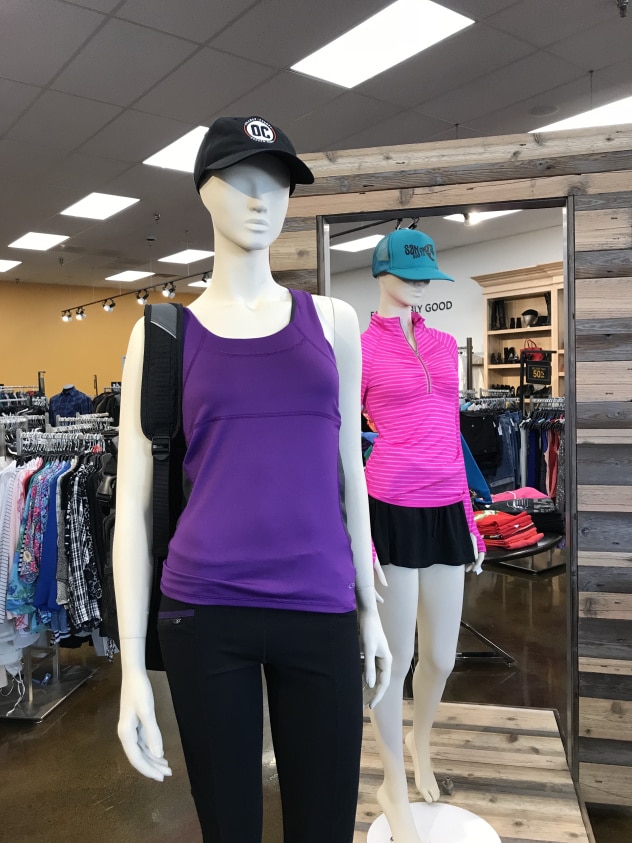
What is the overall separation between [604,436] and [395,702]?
3.41 feet

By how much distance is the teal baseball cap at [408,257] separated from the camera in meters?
1.84

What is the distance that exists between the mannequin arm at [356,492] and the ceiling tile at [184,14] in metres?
2.84

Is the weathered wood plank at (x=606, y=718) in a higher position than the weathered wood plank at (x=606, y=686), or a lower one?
lower

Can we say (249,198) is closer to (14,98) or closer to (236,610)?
(236,610)

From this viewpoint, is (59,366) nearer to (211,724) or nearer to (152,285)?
(152,285)

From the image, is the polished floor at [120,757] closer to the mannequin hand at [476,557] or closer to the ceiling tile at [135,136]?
the mannequin hand at [476,557]

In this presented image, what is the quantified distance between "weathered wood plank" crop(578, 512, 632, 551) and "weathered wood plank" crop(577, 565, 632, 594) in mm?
72

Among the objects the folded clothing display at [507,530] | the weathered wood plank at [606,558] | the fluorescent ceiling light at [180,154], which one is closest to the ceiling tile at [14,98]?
the fluorescent ceiling light at [180,154]

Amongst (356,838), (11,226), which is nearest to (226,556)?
(356,838)

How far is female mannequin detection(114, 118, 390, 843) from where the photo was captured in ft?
3.22

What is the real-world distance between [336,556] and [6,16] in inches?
144

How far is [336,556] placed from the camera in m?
1.02

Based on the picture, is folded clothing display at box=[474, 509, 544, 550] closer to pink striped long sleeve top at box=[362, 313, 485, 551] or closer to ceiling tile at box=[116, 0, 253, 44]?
pink striped long sleeve top at box=[362, 313, 485, 551]

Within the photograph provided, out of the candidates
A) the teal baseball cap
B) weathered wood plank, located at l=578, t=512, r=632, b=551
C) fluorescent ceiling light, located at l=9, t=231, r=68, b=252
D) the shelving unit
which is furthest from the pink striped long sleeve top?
fluorescent ceiling light, located at l=9, t=231, r=68, b=252
